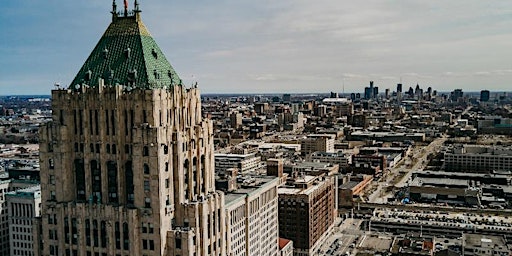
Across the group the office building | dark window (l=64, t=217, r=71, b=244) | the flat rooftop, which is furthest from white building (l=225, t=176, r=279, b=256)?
dark window (l=64, t=217, r=71, b=244)

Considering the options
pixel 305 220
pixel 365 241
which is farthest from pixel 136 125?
pixel 365 241

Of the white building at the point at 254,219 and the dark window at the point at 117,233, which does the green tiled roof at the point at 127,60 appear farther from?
the white building at the point at 254,219

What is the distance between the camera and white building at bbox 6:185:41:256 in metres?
120

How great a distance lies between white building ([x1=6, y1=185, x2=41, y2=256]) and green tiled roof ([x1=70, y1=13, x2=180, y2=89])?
84698mm

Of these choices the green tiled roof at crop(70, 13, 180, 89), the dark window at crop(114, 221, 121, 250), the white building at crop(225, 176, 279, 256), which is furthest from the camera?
the white building at crop(225, 176, 279, 256)

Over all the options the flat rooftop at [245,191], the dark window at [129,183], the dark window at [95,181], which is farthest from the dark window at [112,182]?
the flat rooftop at [245,191]

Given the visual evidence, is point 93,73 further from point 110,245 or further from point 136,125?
point 110,245

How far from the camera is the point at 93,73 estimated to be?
150 feet

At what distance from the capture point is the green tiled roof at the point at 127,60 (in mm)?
44656

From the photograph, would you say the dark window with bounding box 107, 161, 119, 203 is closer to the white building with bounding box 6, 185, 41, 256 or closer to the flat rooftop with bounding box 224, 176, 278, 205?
the flat rooftop with bounding box 224, 176, 278, 205

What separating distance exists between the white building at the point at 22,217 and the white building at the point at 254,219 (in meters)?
48.6

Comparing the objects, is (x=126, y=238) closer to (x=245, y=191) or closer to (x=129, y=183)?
(x=129, y=183)

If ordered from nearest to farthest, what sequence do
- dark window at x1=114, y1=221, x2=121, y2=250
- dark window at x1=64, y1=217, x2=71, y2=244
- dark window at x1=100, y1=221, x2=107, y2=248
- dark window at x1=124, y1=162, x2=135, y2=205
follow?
dark window at x1=114, y1=221, x2=121, y2=250 → dark window at x1=124, y1=162, x2=135, y2=205 → dark window at x1=100, y1=221, x2=107, y2=248 → dark window at x1=64, y1=217, x2=71, y2=244

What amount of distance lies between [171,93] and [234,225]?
60842mm
